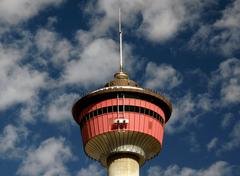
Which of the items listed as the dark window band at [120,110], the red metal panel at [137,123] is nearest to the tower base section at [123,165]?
the red metal panel at [137,123]

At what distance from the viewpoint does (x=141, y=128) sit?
8975cm

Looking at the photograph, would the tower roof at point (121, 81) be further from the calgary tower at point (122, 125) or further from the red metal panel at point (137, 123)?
the red metal panel at point (137, 123)

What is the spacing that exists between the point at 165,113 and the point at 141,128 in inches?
346

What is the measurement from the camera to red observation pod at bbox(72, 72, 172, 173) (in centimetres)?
8944

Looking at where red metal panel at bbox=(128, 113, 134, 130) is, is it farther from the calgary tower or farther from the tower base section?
the tower base section

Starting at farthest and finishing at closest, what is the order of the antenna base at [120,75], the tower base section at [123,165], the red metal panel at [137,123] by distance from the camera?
the antenna base at [120,75], the red metal panel at [137,123], the tower base section at [123,165]

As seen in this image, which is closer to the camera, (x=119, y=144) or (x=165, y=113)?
(x=119, y=144)

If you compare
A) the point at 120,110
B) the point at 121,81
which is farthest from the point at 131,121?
the point at 121,81

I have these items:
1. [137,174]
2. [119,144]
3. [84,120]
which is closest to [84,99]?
[84,120]

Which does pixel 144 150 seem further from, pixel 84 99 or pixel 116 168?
pixel 84 99

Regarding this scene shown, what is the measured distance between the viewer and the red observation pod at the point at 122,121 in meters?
89.4

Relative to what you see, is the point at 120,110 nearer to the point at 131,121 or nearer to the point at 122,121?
the point at 122,121

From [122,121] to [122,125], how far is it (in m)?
Answer: 0.82

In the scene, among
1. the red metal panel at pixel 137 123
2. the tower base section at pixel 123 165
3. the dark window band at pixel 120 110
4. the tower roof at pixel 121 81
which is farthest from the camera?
the tower roof at pixel 121 81
